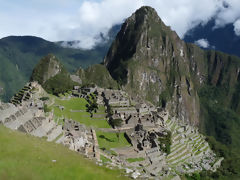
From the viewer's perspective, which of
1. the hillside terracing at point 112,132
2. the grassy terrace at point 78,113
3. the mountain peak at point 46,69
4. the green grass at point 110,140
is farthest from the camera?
the mountain peak at point 46,69

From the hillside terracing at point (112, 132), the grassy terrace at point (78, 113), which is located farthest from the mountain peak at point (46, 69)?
the grassy terrace at point (78, 113)

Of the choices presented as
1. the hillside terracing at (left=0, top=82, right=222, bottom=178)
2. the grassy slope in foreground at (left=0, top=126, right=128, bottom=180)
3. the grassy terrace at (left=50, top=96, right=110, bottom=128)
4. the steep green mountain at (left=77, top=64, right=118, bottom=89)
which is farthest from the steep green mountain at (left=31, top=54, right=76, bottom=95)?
the grassy slope in foreground at (left=0, top=126, right=128, bottom=180)

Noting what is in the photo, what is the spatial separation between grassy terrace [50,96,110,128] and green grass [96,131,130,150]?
4.14 metres

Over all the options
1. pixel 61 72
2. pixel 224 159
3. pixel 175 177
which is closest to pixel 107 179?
pixel 175 177

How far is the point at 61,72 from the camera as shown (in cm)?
13238

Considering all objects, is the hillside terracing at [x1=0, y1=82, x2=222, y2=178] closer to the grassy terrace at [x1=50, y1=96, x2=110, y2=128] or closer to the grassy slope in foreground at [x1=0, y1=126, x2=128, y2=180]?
the grassy terrace at [x1=50, y1=96, x2=110, y2=128]

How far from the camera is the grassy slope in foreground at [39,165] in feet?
56.0

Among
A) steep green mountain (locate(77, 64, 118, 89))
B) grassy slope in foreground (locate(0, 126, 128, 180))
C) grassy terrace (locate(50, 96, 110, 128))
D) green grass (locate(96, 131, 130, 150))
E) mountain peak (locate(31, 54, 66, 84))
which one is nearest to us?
grassy slope in foreground (locate(0, 126, 128, 180))

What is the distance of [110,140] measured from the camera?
1866 inches

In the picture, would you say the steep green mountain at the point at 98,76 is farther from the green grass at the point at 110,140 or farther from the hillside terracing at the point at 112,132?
the green grass at the point at 110,140

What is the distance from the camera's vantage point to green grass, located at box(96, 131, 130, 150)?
44719 mm

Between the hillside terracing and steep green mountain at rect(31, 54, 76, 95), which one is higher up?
steep green mountain at rect(31, 54, 76, 95)

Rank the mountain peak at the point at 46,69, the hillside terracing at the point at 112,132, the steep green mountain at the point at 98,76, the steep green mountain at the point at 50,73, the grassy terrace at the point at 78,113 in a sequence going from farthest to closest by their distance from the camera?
the steep green mountain at the point at 98,76 < the mountain peak at the point at 46,69 < the steep green mountain at the point at 50,73 < the grassy terrace at the point at 78,113 < the hillside terracing at the point at 112,132

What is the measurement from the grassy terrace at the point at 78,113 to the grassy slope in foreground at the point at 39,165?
3045 centimetres
